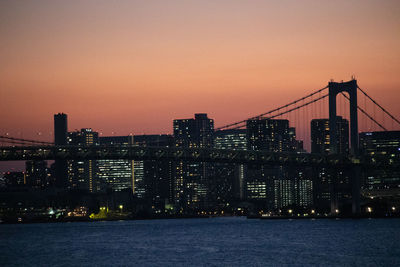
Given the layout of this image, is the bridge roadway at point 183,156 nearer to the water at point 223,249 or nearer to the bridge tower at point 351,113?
the bridge tower at point 351,113

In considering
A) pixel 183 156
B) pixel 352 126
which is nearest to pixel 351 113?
pixel 352 126

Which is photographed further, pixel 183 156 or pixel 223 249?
pixel 183 156

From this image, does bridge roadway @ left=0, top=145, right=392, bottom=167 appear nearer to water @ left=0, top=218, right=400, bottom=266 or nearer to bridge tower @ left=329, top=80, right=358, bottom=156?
bridge tower @ left=329, top=80, right=358, bottom=156

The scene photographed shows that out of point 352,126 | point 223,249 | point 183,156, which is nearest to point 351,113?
point 352,126

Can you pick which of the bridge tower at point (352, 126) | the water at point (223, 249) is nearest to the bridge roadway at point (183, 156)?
the bridge tower at point (352, 126)

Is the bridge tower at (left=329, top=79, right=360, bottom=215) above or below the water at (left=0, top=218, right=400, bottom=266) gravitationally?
above

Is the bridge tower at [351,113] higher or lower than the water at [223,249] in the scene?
higher

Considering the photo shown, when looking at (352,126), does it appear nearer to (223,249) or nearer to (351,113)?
(351,113)

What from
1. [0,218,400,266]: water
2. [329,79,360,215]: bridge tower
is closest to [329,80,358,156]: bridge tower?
[329,79,360,215]: bridge tower

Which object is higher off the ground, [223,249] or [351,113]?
[351,113]

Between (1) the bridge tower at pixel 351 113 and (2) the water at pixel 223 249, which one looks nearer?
(2) the water at pixel 223 249

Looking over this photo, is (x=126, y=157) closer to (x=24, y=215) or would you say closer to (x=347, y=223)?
(x=347, y=223)
